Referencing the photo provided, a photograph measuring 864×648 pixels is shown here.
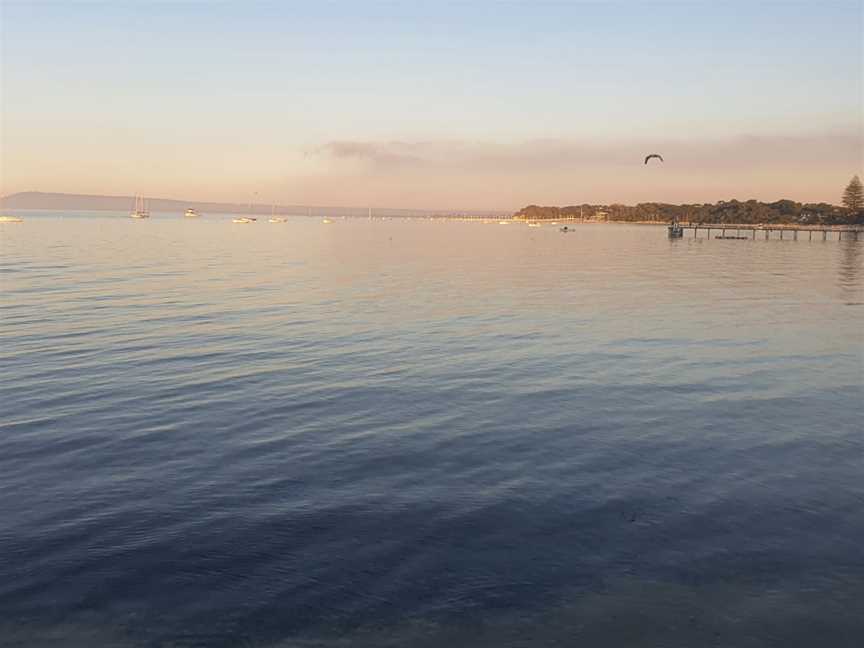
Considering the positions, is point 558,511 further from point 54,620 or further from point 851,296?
point 851,296

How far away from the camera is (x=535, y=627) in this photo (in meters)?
11.2

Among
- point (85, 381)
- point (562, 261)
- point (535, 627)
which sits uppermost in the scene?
point (562, 261)

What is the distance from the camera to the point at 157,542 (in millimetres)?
13898

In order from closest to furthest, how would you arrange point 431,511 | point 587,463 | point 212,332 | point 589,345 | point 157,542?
point 157,542
point 431,511
point 587,463
point 589,345
point 212,332

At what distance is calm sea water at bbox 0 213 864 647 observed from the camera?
454 inches

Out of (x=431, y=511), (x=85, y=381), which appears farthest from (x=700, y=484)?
(x=85, y=381)

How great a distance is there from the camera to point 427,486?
1683cm

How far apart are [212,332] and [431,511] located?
25.6 meters

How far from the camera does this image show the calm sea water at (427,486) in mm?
11523

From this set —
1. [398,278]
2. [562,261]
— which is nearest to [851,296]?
[398,278]

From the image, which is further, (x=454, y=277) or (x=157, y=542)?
(x=454, y=277)

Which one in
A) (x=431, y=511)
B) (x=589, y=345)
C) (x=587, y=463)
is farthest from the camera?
(x=589, y=345)

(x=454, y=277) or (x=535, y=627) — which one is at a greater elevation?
(x=454, y=277)

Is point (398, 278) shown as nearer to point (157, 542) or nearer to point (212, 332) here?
point (212, 332)
